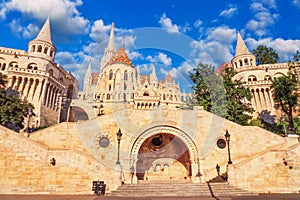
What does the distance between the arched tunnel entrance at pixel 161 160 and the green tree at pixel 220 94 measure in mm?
7786

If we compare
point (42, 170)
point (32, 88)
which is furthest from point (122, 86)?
point (42, 170)

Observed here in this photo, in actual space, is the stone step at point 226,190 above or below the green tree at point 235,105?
below

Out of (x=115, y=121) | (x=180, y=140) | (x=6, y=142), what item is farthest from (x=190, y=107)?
(x=6, y=142)

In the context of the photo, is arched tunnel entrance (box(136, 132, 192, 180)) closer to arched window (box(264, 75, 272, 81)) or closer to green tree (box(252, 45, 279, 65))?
arched window (box(264, 75, 272, 81))

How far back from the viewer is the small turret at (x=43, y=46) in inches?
1380

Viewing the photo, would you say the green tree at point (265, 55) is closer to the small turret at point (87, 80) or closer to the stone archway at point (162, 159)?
the stone archway at point (162, 159)

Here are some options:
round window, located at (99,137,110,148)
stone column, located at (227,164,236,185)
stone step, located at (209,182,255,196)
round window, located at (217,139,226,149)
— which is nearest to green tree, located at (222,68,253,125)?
round window, located at (217,139,226,149)

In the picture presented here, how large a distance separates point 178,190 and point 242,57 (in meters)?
35.4

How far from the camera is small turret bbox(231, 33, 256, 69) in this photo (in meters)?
38.7

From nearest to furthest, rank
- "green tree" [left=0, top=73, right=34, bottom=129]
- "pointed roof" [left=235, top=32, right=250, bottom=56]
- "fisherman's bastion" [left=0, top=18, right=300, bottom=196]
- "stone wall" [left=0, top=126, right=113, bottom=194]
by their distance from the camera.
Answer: "stone wall" [left=0, top=126, right=113, bottom=194] → "fisherman's bastion" [left=0, top=18, right=300, bottom=196] → "green tree" [left=0, top=73, right=34, bottom=129] → "pointed roof" [left=235, top=32, right=250, bottom=56]

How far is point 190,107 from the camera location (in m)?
26.3

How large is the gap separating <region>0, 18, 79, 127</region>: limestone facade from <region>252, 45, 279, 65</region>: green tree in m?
42.4

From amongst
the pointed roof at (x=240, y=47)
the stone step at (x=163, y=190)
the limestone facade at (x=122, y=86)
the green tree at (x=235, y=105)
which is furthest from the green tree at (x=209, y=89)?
Answer: the limestone facade at (x=122, y=86)

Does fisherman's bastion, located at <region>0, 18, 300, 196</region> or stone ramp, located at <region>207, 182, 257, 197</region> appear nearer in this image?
stone ramp, located at <region>207, 182, 257, 197</region>
